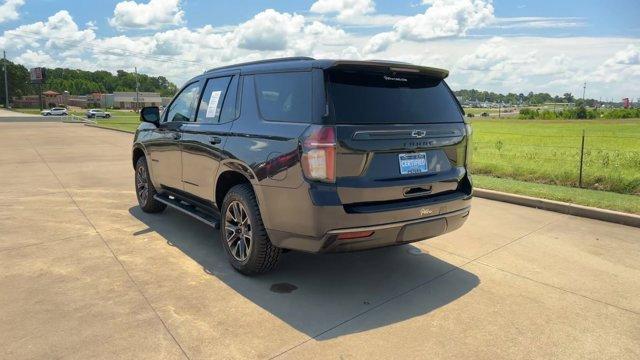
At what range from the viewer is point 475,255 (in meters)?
4.93

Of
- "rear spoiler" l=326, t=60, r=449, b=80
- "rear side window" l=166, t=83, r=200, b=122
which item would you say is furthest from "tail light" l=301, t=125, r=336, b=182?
"rear side window" l=166, t=83, r=200, b=122

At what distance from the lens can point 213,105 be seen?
4.83m

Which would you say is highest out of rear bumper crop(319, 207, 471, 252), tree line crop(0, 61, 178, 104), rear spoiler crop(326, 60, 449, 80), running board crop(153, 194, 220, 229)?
tree line crop(0, 61, 178, 104)

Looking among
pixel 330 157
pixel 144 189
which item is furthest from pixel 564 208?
pixel 144 189

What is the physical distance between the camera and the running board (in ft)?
15.4

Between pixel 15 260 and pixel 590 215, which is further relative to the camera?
pixel 590 215

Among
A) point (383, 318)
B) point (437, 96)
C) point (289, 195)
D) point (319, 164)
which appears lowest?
point (383, 318)

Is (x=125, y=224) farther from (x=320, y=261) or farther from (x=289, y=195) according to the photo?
(x=289, y=195)

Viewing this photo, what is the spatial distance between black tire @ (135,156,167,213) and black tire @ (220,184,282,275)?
251 cm

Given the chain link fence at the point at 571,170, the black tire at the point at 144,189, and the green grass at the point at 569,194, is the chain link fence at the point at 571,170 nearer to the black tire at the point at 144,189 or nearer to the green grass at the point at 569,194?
the green grass at the point at 569,194

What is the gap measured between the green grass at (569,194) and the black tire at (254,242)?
4.99m

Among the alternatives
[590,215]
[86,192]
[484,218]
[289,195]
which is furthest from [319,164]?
[86,192]

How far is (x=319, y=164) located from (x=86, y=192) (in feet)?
20.3

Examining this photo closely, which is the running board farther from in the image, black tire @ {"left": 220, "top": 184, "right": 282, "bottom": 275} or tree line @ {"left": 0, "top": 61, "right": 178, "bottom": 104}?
tree line @ {"left": 0, "top": 61, "right": 178, "bottom": 104}
